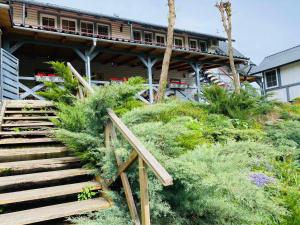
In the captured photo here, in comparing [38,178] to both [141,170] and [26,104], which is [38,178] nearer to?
[141,170]

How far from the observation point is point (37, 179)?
3.76 metres

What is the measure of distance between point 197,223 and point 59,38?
1207cm

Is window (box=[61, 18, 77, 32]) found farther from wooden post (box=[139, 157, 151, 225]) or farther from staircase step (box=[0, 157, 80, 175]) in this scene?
wooden post (box=[139, 157, 151, 225])

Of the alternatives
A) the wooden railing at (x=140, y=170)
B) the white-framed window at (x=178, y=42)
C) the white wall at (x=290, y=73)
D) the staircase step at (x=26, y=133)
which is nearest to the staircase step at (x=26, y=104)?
the staircase step at (x=26, y=133)

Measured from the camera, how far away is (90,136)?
413 centimetres

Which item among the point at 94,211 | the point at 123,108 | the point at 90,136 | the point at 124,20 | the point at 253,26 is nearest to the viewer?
the point at 94,211

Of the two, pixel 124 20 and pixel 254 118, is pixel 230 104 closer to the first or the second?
pixel 254 118

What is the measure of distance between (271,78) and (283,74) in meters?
1.30

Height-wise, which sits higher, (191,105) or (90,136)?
(191,105)

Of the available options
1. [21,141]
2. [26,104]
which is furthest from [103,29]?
[21,141]

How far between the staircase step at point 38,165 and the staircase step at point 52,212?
89 cm

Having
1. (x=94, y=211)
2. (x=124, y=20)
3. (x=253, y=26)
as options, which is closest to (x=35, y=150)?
(x=94, y=211)

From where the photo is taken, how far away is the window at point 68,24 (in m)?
18.2

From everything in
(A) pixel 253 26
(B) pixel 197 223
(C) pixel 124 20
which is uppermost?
(A) pixel 253 26
